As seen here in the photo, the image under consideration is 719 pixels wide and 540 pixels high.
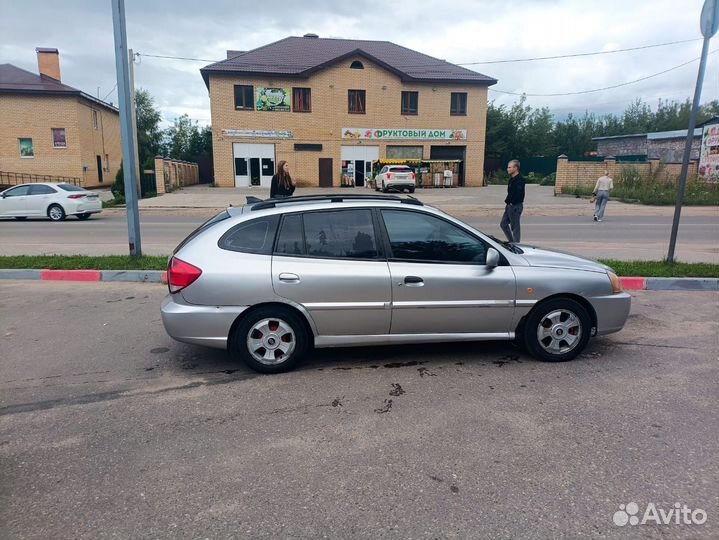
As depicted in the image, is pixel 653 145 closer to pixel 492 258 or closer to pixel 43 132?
pixel 492 258

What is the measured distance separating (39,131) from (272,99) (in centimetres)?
1497

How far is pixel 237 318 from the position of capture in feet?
14.5

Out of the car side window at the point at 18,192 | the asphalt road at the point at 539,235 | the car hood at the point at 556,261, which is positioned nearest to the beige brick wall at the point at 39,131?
the car side window at the point at 18,192

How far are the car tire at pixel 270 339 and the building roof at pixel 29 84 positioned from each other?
1382 inches

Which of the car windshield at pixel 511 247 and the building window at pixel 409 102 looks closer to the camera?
the car windshield at pixel 511 247

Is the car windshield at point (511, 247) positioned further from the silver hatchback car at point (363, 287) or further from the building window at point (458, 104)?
the building window at point (458, 104)

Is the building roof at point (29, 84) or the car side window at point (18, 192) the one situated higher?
the building roof at point (29, 84)

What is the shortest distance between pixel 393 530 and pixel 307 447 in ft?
3.04

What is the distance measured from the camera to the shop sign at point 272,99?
35969 mm

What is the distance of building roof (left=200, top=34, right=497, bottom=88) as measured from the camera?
35719mm

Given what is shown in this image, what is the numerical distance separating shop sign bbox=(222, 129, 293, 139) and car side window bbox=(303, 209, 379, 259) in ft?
110

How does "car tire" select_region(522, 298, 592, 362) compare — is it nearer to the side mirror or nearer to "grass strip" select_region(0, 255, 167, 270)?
the side mirror

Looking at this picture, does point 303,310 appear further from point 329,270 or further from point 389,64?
point 389,64

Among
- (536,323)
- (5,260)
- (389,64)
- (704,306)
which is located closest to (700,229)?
(704,306)
